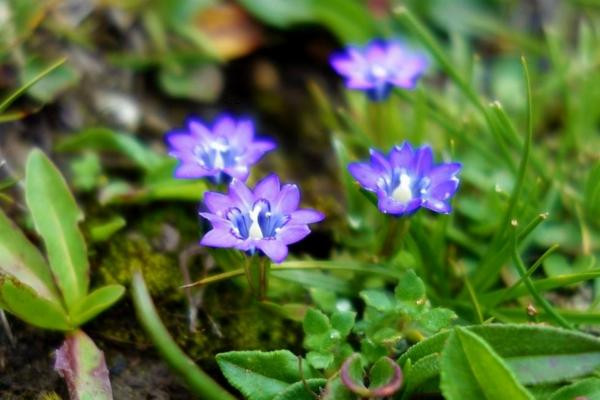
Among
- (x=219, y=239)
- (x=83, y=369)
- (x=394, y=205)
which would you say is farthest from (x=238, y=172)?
(x=83, y=369)

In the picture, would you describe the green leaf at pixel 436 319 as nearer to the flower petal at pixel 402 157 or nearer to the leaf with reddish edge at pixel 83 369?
the flower petal at pixel 402 157

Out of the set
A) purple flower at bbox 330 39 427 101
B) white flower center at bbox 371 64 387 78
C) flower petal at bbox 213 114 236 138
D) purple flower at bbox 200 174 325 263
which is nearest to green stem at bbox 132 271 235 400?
purple flower at bbox 200 174 325 263

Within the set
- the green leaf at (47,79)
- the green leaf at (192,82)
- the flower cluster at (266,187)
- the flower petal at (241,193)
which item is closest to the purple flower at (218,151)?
the flower cluster at (266,187)

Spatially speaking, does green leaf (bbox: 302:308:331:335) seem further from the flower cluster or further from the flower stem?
the flower stem

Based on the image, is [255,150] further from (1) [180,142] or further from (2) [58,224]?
(2) [58,224]

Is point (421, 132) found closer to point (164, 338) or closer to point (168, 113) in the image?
point (168, 113)
